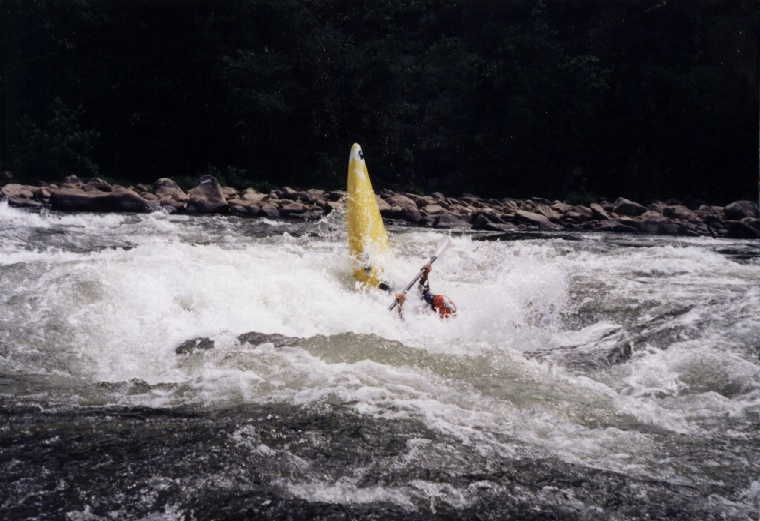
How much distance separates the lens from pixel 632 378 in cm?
381

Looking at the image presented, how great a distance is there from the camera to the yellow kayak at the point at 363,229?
20.5ft

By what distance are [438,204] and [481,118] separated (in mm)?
6050

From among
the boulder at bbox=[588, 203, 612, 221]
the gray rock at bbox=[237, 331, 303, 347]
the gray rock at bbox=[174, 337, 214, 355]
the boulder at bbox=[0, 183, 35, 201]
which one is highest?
the boulder at bbox=[588, 203, 612, 221]

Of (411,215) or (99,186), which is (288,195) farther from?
(99,186)

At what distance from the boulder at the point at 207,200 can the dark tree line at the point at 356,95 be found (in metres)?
4.91

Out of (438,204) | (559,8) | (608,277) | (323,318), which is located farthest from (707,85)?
(323,318)

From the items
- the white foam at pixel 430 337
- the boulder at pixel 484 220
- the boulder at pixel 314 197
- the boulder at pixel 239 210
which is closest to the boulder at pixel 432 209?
the boulder at pixel 484 220

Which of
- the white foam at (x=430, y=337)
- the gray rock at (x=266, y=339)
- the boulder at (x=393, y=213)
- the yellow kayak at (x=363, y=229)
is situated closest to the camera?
the white foam at (x=430, y=337)

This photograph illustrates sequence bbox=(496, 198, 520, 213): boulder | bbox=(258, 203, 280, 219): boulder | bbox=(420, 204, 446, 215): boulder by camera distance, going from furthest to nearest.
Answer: bbox=(496, 198, 520, 213): boulder < bbox=(420, 204, 446, 215): boulder < bbox=(258, 203, 280, 219): boulder

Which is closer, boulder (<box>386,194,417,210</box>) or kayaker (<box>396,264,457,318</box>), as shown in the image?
kayaker (<box>396,264,457,318</box>)

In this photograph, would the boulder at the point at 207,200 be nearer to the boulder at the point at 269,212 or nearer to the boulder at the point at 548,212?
the boulder at the point at 269,212

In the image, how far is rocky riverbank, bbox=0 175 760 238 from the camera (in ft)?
35.6

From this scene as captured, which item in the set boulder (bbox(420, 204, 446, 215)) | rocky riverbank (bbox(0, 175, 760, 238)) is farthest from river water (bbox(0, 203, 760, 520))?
boulder (bbox(420, 204, 446, 215))

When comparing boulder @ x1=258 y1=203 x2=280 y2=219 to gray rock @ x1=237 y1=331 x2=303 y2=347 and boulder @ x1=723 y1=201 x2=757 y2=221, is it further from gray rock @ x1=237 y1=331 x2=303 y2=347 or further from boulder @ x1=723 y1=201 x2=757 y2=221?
boulder @ x1=723 y1=201 x2=757 y2=221
